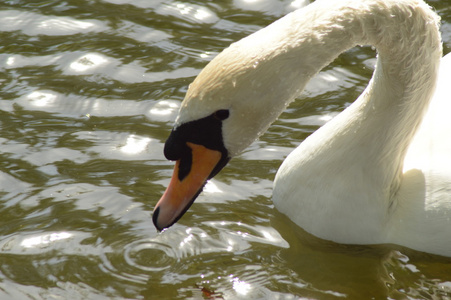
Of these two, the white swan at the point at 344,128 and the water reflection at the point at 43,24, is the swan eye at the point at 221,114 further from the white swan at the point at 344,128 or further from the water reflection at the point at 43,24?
the water reflection at the point at 43,24

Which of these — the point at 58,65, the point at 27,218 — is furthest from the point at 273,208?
the point at 58,65

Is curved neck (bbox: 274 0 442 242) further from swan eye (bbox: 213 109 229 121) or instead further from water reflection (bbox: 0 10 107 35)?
water reflection (bbox: 0 10 107 35)

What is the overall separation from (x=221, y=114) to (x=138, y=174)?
6.16 ft

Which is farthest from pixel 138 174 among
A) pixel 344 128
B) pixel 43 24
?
pixel 43 24

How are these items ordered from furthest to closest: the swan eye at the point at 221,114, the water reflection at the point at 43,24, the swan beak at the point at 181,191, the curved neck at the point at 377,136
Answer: the water reflection at the point at 43,24 → the curved neck at the point at 377,136 → the swan beak at the point at 181,191 → the swan eye at the point at 221,114

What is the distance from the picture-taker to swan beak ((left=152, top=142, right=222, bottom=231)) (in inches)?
187

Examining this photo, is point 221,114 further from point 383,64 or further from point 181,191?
point 383,64

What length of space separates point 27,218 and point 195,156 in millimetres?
1515

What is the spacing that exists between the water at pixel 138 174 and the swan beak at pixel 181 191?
1.41 feet

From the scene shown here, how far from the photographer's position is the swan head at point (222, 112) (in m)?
4.28

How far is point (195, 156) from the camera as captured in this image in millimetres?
4699

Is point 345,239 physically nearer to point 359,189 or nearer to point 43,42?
point 359,189

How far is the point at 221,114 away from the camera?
4414 mm

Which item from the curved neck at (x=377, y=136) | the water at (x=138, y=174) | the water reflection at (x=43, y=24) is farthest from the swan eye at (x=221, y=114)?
the water reflection at (x=43, y=24)
